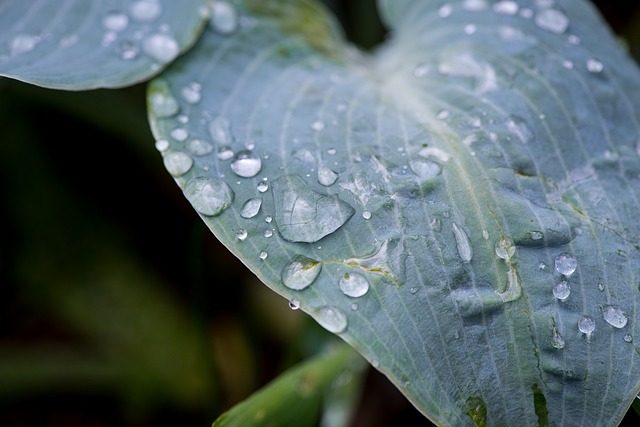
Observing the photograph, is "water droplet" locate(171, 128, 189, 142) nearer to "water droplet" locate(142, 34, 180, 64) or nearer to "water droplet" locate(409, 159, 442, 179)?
"water droplet" locate(142, 34, 180, 64)

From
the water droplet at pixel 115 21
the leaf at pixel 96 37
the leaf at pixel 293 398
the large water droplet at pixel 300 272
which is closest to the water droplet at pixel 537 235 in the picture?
the large water droplet at pixel 300 272

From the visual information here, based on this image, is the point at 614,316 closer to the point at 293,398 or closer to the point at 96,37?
the point at 293,398

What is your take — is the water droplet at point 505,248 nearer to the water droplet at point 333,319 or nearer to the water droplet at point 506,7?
the water droplet at point 333,319

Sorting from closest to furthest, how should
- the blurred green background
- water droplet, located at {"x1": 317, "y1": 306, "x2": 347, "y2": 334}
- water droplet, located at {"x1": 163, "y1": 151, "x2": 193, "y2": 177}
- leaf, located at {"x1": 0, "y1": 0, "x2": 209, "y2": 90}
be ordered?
1. water droplet, located at {"x1": 317, "y1": 306, "x2": 347, "y2": 334}
2. water droplet, located at {"x1": 163, "y1": 151, "x2": 193, "y2": 177}
3. leaf, located at {"x1": 0, "y1": 0, "x2": 209, "y2": 90}
4. the blurred green background

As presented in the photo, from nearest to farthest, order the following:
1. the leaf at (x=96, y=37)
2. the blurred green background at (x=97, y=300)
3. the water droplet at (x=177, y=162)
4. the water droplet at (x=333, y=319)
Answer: the water droplet at (x=333, y=319) < the water droplet at (x=177, y=162) < the leaf at (x=96, y=37) < the blurred green background at (x=97, y=300)

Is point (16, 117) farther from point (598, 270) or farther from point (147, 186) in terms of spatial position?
point (598, 270)

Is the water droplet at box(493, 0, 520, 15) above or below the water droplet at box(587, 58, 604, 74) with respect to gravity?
above

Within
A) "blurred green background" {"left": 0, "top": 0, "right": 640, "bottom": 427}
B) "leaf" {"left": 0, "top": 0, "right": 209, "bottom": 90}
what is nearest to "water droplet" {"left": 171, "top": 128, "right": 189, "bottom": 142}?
"leaf" {"left": 0, "top": 0, "right": 209, "bottom": 90}
